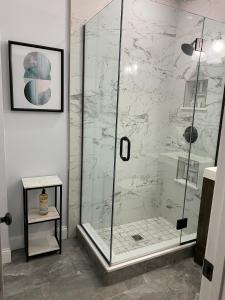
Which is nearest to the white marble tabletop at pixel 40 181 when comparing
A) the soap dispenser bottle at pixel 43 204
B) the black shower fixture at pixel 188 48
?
the soap dispenser bottle at pixel 43 204

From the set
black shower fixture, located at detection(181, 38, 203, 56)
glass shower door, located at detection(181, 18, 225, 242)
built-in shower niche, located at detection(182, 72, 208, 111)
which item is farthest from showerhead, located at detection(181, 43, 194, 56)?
built-in shower niche, located at detection(182, 72, 208, 111)

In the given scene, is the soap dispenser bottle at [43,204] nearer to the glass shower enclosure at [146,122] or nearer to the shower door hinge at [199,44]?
the glass shower enclosure at [146,122]

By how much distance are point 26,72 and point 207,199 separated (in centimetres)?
195

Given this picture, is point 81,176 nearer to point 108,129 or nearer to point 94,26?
point 108,129

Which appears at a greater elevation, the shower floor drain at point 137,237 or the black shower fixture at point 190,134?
the black shower fixture at point 190,134

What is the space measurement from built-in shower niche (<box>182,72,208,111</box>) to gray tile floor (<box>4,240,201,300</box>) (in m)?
1.60

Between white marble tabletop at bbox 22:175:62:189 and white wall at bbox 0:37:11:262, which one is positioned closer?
white wall at bbox 0:37:11:262

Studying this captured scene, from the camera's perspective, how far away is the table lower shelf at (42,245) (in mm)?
2102

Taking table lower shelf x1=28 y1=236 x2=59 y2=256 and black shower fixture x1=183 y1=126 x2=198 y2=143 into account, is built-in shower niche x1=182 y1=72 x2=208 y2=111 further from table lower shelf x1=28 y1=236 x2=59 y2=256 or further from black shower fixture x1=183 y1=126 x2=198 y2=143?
table lower shelf x1=28 y1=236 x2=59 y2=256

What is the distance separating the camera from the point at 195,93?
8.17 feet

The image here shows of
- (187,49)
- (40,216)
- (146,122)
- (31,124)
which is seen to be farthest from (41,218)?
(187,49)

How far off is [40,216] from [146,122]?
5.01 ft

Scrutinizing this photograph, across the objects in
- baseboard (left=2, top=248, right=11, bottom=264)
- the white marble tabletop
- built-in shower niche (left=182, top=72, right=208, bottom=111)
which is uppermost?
built-in shower niche (left=182, top=72, right=208, bottom=111)

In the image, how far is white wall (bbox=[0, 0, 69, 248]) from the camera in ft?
6.22
